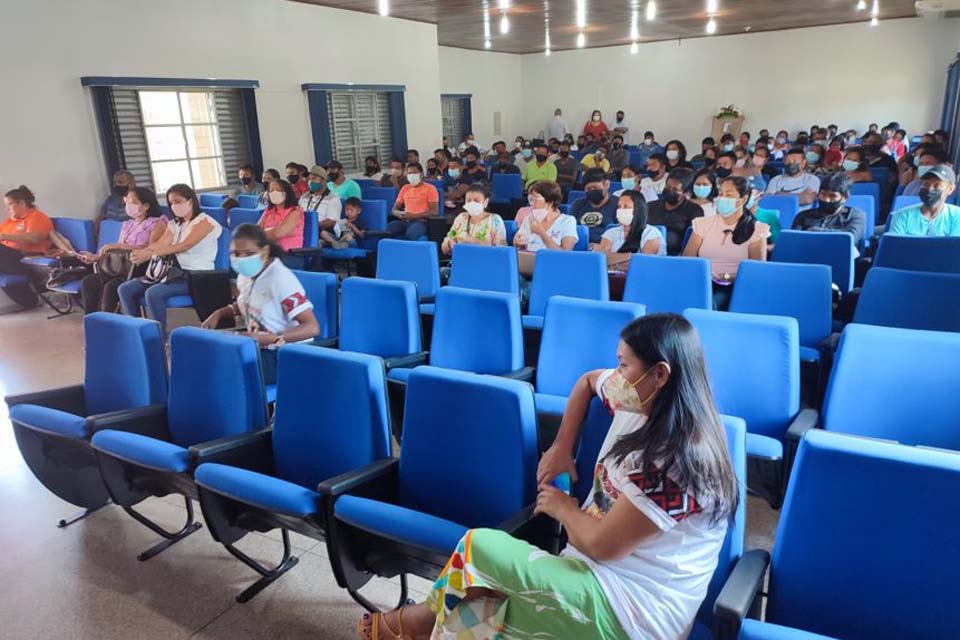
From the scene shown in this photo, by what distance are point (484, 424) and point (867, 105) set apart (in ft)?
51.1

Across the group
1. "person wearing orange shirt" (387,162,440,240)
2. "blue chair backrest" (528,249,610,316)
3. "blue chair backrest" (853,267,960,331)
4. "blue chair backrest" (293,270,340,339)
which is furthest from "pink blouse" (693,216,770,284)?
"person wearing orange shirt" (387,162,440,240)

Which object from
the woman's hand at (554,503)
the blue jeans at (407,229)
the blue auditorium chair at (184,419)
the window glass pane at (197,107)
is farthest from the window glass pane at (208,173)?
the woman's hand at (554,503)

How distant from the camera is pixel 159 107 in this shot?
7.33m

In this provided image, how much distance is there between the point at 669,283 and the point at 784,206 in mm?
2564

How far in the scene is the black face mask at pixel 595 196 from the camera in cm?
512

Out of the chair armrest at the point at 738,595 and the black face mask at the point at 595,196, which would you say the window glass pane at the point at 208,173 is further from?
the chair armrest at the point at 738,595

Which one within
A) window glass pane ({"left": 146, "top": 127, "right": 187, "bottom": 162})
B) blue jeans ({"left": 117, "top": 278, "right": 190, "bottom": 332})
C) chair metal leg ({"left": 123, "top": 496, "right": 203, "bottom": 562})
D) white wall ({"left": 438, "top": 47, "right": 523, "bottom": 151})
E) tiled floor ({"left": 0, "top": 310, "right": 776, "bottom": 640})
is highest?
white wall ({"left": 438, "top": 47, "right": 523, "bottom": 151})

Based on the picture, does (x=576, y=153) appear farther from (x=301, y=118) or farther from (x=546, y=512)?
(x=546, y=512)

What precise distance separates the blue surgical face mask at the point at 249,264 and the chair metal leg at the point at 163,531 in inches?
39.4

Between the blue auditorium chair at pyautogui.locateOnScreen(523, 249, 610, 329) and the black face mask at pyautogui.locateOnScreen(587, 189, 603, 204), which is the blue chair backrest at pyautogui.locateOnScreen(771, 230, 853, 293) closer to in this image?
the blue auditorium chair at pyautogui.locateOnScreen(523, 249, 610, 329)

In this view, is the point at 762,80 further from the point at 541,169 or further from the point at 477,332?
the point at 477,332

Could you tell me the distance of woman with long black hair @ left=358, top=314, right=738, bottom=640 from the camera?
4.34 feet

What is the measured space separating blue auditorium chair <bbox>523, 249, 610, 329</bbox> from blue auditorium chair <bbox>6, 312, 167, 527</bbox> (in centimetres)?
166

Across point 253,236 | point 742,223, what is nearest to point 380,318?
point 253,236
